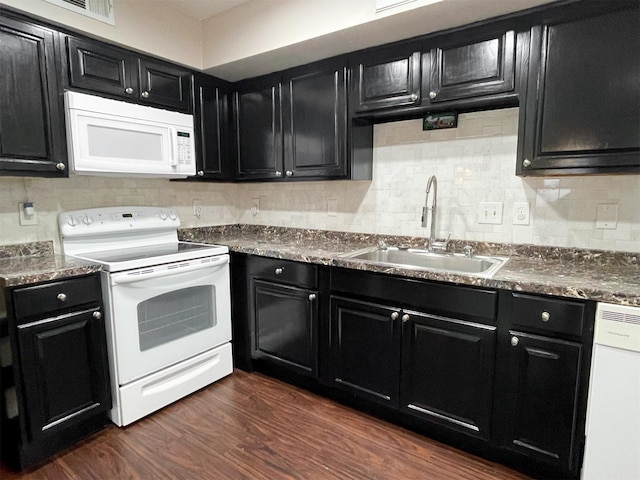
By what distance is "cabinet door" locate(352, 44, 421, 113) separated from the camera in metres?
1.91

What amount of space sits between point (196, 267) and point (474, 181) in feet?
5.58

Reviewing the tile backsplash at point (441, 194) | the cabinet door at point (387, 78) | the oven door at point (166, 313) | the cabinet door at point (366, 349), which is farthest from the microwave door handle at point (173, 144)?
the cabinet door at point (366, 349)

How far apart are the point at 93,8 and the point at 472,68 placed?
201 cm

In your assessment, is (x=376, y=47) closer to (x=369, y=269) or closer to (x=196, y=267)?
(x=369, y=269)

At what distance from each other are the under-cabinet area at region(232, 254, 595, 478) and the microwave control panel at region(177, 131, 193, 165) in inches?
31.6

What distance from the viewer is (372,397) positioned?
189 centimetres

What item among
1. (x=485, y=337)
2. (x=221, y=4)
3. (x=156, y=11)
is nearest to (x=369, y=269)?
(x=485, y=337)

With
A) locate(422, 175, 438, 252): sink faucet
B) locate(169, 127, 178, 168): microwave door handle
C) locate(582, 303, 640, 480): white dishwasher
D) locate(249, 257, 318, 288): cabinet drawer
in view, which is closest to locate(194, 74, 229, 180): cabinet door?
locate(169, 127, 178, 168): microwave door handle

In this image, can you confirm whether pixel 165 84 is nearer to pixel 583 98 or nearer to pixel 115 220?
pixel 115 220

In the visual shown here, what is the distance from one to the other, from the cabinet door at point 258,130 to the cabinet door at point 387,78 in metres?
0.64

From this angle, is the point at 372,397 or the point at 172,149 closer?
the point at 372,397

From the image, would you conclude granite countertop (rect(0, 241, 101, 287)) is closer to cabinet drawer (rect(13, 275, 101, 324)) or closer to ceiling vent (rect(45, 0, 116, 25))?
cabinet drawer (rect(13, 275, 101, 324))

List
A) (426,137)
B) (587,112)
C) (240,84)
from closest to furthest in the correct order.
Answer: (587,112), (426,137), (240,84)

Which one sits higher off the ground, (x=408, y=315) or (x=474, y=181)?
(x=474, y=181)
